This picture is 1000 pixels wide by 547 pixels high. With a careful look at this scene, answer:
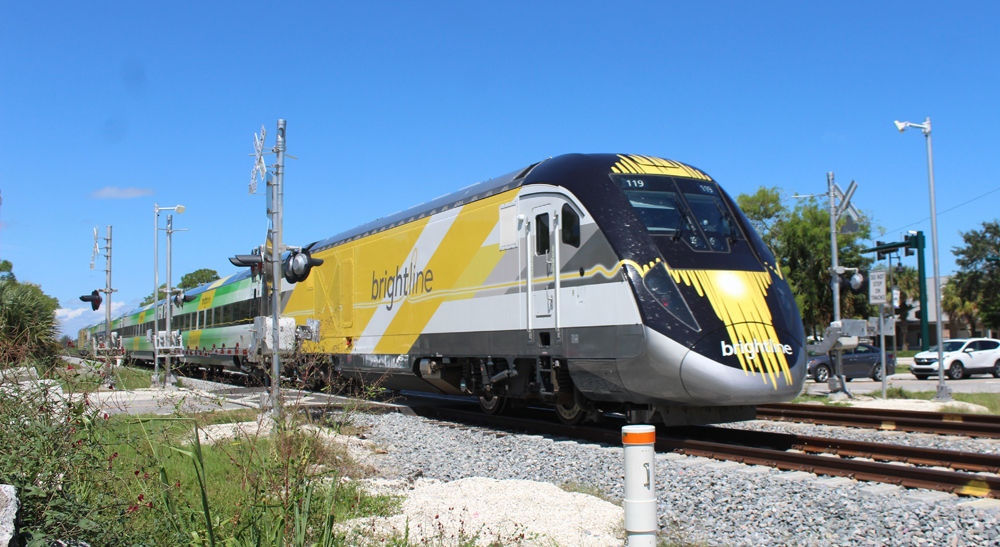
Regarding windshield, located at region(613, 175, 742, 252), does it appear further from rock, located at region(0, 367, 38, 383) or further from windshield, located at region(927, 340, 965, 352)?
windshield, located at region(927, 340, 965, 352)

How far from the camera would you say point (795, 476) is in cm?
749

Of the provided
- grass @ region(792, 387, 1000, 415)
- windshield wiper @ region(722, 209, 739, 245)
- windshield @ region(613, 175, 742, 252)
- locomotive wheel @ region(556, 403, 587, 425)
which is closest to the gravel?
locomotive wheel @ region(556, 403, 587, 425)

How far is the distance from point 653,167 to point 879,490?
5.03 metres

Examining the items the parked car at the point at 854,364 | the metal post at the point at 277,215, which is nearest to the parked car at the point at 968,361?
the parked car at the point at 854,364

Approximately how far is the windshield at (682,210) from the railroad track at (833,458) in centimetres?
254

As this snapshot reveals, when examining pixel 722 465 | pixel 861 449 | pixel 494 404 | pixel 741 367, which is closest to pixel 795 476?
pixel 722 465

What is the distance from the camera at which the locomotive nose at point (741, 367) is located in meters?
8.48

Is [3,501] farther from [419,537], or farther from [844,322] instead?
[844,322]

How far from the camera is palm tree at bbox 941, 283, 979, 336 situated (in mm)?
58625

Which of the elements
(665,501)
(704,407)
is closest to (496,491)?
(665,501)

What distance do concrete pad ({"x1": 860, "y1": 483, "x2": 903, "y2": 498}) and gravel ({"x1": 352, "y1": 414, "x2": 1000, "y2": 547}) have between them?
0.04 ft

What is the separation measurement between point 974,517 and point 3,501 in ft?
20.8

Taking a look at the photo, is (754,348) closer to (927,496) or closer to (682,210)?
(682,210)

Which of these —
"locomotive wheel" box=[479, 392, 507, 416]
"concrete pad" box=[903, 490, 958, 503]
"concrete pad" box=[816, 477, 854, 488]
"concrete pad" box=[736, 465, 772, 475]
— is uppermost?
"locomotive wheel" box=[479, 392, 507, 416]
